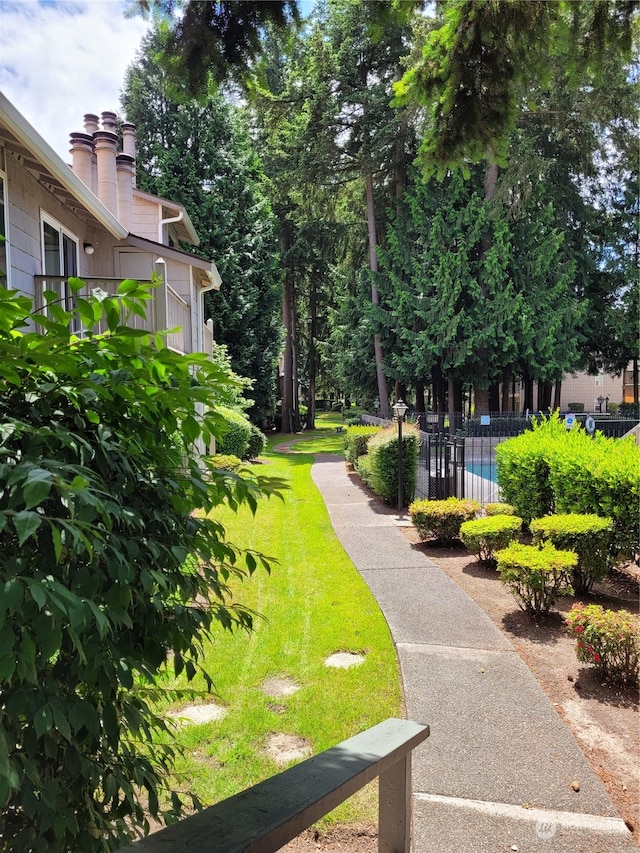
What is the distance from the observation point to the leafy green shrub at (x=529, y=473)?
26.8ft

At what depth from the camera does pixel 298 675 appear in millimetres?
4547

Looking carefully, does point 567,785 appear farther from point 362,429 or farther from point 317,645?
point 362,429

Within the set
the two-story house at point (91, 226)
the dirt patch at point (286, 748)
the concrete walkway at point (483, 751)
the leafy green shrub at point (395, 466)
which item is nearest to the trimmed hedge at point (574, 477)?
the concrete walkway at point (483, 751)

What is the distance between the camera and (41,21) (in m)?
4.01

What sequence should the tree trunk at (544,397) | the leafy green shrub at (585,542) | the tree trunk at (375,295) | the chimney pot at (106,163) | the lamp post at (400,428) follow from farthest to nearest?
the tree trunk at (544,397)
the tree trunk at (375,295)
the chimney pot at (106,163)
the lamp post at (400,428)
the leafy green shrub at (585,542)

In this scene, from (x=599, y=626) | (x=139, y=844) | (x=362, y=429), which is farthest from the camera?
(x=362, y=429)

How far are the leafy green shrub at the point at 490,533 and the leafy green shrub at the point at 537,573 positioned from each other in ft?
4.65

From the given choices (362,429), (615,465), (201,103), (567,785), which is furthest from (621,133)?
(567,785)

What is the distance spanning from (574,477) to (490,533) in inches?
49.1

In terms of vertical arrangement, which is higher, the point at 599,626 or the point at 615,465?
the point at 615,465

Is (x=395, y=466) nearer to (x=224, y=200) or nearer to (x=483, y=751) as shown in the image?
(x=483, y=751)

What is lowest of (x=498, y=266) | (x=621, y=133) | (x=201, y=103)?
(x=201, y=103)

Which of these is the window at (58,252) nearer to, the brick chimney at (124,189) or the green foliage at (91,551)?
the brick chimney at (124,189)

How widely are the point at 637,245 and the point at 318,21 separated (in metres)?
18.1
